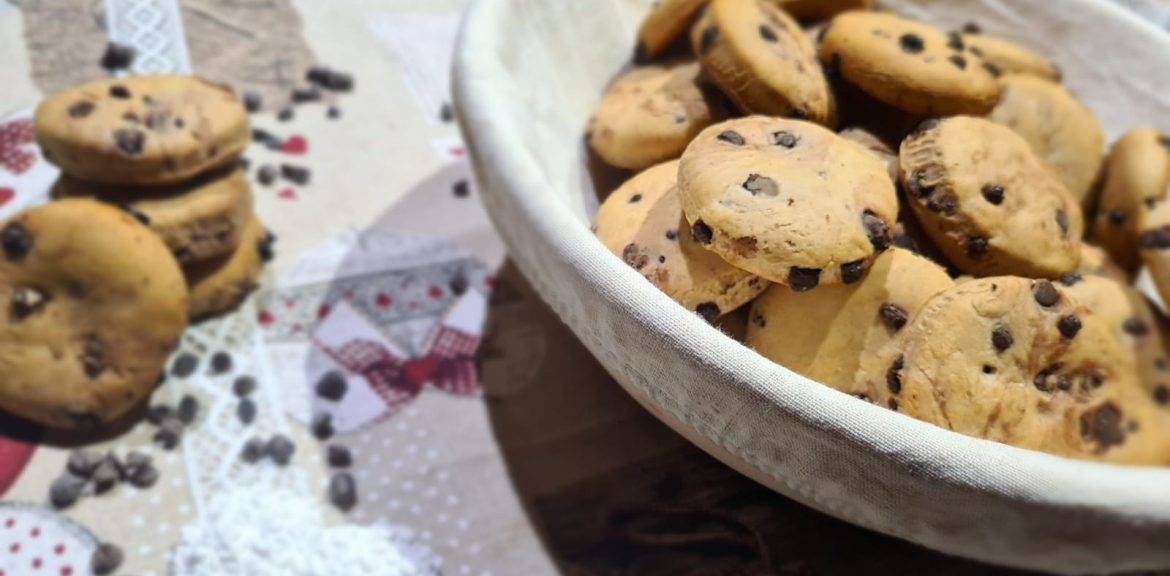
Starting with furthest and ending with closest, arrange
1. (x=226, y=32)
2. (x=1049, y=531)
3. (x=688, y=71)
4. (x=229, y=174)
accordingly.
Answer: (x=226, y=32), (x=229, y=174), (x=688, y=71), (x=1049, y=531)

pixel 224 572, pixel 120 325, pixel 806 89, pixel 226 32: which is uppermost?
pixel 806 89

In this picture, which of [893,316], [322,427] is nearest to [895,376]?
[893,316]

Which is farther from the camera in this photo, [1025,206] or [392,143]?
[392,143]

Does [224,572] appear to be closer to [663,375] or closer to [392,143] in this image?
[663,375]

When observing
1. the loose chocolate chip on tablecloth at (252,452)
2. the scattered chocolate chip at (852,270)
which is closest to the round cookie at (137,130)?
the loose chocolate chip on tablecloth at (252,452)

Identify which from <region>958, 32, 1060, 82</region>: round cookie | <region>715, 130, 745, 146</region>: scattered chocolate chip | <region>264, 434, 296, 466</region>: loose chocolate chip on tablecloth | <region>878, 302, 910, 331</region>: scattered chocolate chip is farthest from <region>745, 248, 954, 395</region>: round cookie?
<region>264, 434, 296, 466</region>: loose chocolate chip on tablecloth

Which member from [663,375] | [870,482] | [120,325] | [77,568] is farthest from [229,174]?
[870,482]
